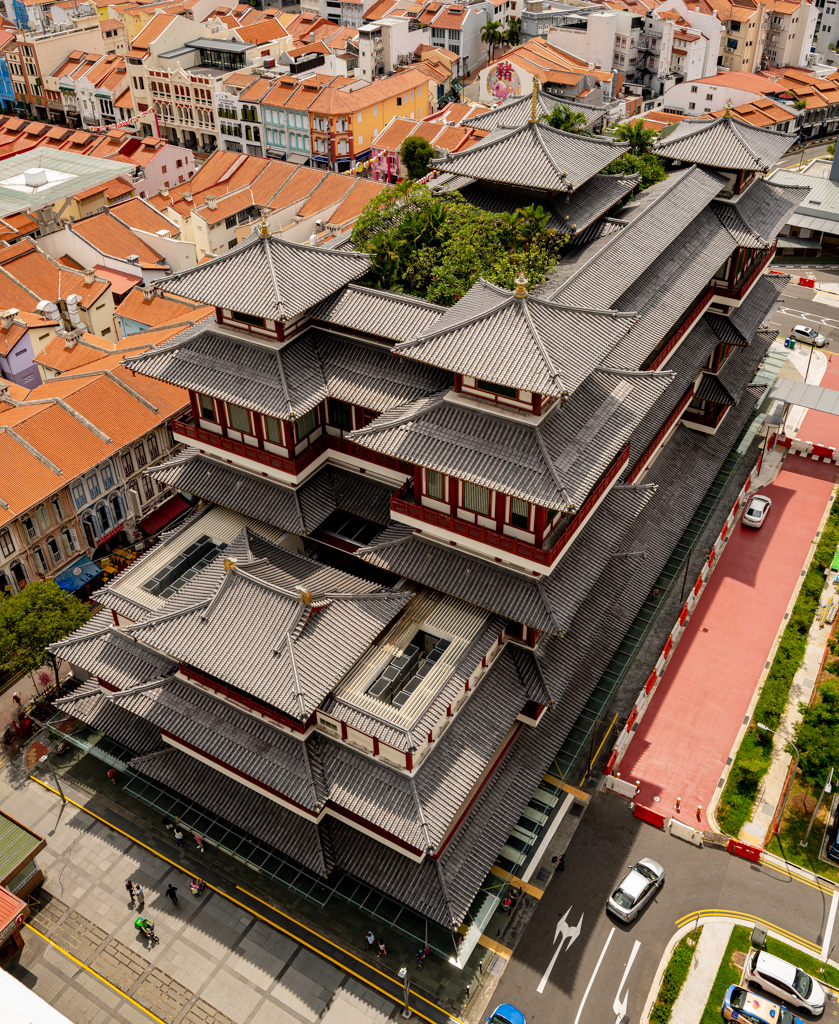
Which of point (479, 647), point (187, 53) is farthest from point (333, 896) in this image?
point (187, 53)

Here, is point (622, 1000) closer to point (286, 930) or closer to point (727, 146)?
point (286, 930)

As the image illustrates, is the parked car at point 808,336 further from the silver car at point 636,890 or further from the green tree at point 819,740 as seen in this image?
the silver car at point 636,890

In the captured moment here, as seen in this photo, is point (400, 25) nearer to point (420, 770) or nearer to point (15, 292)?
point (15, 292)

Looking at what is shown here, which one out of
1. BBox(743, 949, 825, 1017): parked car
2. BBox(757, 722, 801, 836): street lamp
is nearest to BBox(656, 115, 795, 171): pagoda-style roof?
BBox(757, 722, 801, 836): street lamp

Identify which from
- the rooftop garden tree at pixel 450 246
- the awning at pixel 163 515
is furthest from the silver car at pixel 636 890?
the awning at pixel 163 515

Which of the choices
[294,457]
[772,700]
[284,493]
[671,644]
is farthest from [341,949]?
[772,700]

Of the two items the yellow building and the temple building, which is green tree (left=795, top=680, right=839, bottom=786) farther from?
the yellow building

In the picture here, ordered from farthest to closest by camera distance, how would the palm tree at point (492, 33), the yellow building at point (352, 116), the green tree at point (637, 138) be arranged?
the palm tree at point (492, 33) → the yellow building at point (352, 116) → the green tree at point (637, 138)
